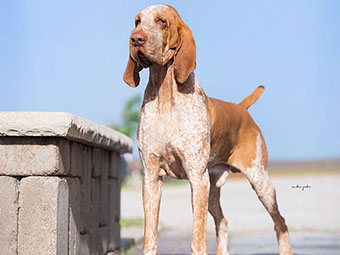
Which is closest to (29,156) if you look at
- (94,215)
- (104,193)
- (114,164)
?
(94,215)

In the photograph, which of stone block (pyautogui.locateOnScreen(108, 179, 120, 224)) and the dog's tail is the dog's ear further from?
stone block (pyautogui.locateOnScreen(108, 179, 120, 224))

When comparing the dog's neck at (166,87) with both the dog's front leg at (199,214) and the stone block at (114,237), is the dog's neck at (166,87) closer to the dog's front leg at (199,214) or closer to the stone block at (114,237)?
the dog's front leg at (199,214)

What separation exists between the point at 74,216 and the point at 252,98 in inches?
77.8

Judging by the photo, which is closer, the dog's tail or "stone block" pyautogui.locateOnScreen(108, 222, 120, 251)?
the dog's tail

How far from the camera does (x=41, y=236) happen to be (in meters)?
3.70

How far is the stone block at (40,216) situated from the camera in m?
3.69

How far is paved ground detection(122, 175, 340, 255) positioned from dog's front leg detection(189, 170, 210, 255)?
78.7 inches

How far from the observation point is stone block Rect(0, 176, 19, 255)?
12.2ft

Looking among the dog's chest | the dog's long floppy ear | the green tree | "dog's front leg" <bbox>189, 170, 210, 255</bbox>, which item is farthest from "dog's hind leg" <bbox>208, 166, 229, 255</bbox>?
the green tree

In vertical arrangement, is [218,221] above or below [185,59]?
below

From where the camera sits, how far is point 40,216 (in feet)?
12.2

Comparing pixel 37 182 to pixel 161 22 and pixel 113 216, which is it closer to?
pixel 161 22

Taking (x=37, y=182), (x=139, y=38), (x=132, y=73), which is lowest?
(x=37, y=182)

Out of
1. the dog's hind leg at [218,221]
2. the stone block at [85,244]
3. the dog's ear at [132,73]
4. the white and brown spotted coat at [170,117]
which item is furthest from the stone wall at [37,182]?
the dog's hind leg at [218,221]
